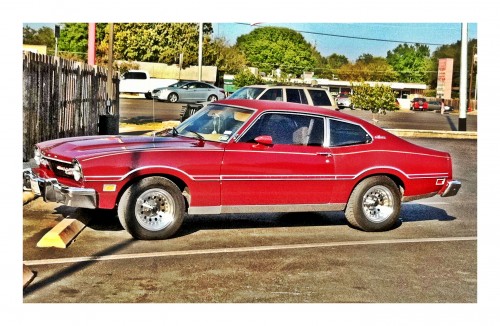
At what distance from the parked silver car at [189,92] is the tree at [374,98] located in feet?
16.8

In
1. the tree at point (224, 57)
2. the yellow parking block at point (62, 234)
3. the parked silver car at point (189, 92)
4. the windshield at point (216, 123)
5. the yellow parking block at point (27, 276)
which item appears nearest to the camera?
the yellow parking block at point (27, 276)

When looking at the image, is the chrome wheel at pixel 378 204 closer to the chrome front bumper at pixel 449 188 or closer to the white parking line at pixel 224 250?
the white parking line at pixel 224 250

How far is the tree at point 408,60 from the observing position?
15.8m

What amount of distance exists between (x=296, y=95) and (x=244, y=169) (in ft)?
32.9

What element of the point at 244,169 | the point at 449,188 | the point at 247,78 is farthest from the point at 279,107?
the point at 247,78

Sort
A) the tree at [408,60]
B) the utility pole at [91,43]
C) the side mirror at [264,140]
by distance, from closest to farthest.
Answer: the side mirror at [264,140], the utility pole at [91,43], the tree at [408,60]

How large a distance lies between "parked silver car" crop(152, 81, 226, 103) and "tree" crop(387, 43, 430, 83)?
9.52 m

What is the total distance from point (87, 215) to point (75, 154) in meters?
1.19

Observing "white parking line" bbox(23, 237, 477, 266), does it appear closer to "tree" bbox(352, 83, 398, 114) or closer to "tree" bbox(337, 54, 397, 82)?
"tree" bbox(337, 54, 397, 82)

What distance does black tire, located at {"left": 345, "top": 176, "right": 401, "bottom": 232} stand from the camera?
357 inches

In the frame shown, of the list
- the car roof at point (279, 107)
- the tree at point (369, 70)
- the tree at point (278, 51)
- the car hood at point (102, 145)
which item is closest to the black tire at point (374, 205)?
the car roof at point (279, 107)

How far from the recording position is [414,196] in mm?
9352
